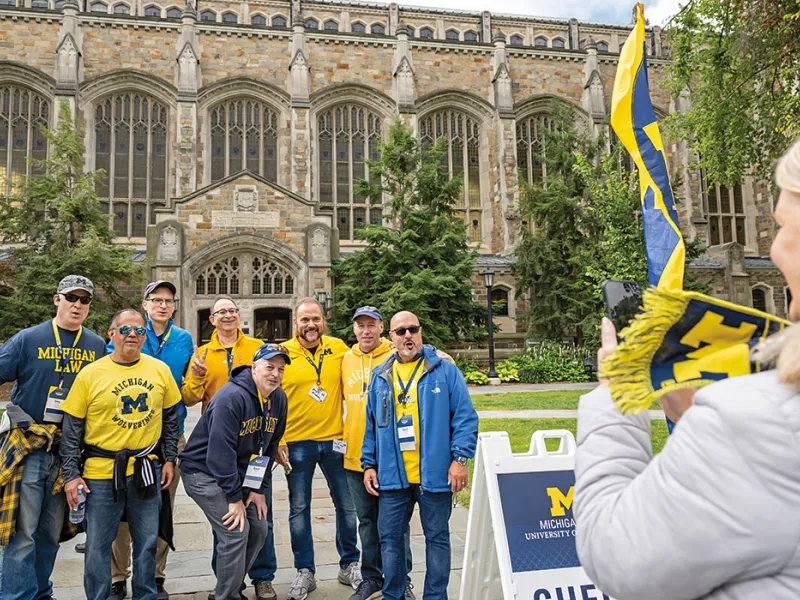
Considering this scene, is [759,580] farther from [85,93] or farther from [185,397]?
[85,93]

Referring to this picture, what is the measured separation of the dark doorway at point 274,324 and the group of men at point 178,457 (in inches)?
653

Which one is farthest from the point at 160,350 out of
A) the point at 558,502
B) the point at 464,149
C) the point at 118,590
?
the point at 464,149

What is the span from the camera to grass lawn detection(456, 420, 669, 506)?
7572mm

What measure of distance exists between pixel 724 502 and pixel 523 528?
91.4 inches

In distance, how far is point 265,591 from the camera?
3.94 metres

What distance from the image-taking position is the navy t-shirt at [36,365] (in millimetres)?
3719

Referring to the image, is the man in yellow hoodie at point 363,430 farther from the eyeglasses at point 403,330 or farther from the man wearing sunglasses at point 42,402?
the man wearing sunglasses at point 42,402

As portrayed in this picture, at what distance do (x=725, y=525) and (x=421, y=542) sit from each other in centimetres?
440

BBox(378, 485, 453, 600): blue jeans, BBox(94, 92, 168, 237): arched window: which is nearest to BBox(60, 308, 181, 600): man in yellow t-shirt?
BBox(378, 485, 453, 600): blue jeans

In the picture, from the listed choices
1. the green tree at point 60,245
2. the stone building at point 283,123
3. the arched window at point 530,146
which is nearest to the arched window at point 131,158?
the stone building at point 283,123

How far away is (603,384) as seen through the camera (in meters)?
1.25

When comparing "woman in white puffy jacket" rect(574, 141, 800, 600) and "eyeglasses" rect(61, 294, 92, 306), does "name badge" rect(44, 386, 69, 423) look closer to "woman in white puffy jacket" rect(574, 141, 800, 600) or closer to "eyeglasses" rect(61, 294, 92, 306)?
"eyeglasses" rect(61, 294, 92, 306)

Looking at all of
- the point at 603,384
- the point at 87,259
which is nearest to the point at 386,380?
the point at 603,384

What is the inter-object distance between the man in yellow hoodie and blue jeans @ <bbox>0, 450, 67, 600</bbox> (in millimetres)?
1819
